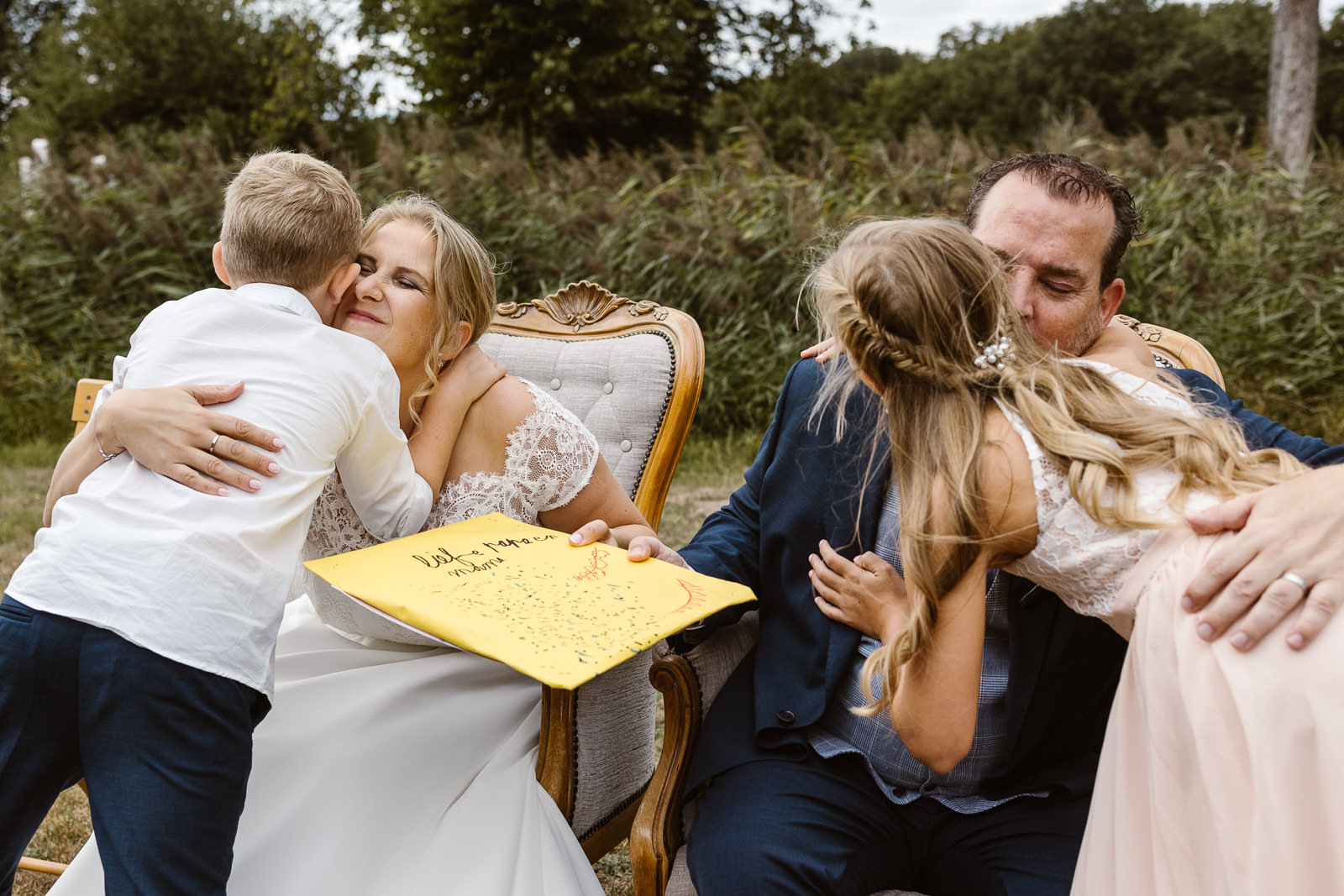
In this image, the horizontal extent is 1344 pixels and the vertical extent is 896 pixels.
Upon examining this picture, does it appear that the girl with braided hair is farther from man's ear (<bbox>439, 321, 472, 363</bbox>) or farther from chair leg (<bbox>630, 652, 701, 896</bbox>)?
man's ear (<bbox>439, 321, 472, 363</bbox>)

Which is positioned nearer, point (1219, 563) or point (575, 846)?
point (1219, 563)

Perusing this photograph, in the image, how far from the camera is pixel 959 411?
4.92ft

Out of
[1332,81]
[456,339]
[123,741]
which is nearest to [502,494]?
[456,339]

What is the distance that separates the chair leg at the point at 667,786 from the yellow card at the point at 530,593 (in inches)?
10.4

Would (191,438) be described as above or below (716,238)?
above

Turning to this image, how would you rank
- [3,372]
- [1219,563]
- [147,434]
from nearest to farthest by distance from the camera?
[1219,563]
[147,434]
[3,372]

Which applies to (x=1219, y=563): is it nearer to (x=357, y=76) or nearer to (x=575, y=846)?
(x=575, y=846)

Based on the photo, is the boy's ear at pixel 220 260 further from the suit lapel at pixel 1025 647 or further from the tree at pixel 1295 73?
the tree at pixel 1295 73

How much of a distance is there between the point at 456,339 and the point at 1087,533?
4.60 ft

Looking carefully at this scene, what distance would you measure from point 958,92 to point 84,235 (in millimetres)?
28996

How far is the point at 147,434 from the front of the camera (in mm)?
1647

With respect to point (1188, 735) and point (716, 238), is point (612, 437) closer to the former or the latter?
point (1188, 735)

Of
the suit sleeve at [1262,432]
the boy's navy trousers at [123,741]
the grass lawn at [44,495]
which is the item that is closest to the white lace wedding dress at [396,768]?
the boy's navy trousers at [123,741]

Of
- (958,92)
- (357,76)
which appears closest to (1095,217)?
(357,76)
